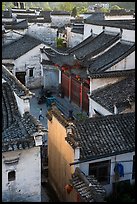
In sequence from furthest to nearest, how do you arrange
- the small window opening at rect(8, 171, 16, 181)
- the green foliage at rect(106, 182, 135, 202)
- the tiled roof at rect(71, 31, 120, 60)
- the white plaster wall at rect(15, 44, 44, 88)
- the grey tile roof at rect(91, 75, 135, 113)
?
the white plaster wall at rect(15, 44, 44, 88) → the tiled roof at rect(71, 31, 120, 60) → the grey tile roof at rect(91, 75, 135, 113) → the green foliage at rect(106, 182, 135, 202) → the small window opening at rect(8, 171, 16, 181)

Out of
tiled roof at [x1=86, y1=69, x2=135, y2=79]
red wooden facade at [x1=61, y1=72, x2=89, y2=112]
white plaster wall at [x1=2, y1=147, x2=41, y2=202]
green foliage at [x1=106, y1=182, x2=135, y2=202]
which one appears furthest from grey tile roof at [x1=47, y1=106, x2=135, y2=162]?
red wooden facade at [x1=61, y1=72, x2=89, y2=112]

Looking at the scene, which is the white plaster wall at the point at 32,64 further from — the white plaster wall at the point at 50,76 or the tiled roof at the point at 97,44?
the tiled roof at the point at 97,44

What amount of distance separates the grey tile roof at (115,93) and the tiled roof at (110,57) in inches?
48.6

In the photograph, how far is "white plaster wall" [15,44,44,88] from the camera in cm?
3145

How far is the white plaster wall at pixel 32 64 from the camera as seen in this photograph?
31.5 meters

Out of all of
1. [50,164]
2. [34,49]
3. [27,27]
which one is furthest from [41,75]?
[50,164]

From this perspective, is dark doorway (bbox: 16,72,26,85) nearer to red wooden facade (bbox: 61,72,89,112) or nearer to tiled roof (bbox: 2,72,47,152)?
red wooden facade (bbox: 61,72,89,112)

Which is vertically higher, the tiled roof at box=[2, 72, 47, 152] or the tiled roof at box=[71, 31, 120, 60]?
the tiled roof at box=[71, 31, 120, 60]

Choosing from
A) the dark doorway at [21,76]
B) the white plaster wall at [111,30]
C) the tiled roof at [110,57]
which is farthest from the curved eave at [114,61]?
the dark doorway at [21,76]

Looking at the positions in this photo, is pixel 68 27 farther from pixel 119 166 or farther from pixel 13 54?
pixel 119 166

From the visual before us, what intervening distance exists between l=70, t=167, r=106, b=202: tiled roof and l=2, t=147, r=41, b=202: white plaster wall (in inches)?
56.7

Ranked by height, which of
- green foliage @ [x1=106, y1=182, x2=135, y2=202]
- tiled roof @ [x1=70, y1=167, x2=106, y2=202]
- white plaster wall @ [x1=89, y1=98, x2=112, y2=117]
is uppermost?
white plaster wall @ [x1=89, y1=98, x2=112, y2=117]

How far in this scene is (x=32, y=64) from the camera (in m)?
31.8

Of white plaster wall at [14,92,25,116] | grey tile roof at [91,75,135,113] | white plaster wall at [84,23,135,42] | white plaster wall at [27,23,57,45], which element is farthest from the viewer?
white plaster wall at [27,23,57,45]
